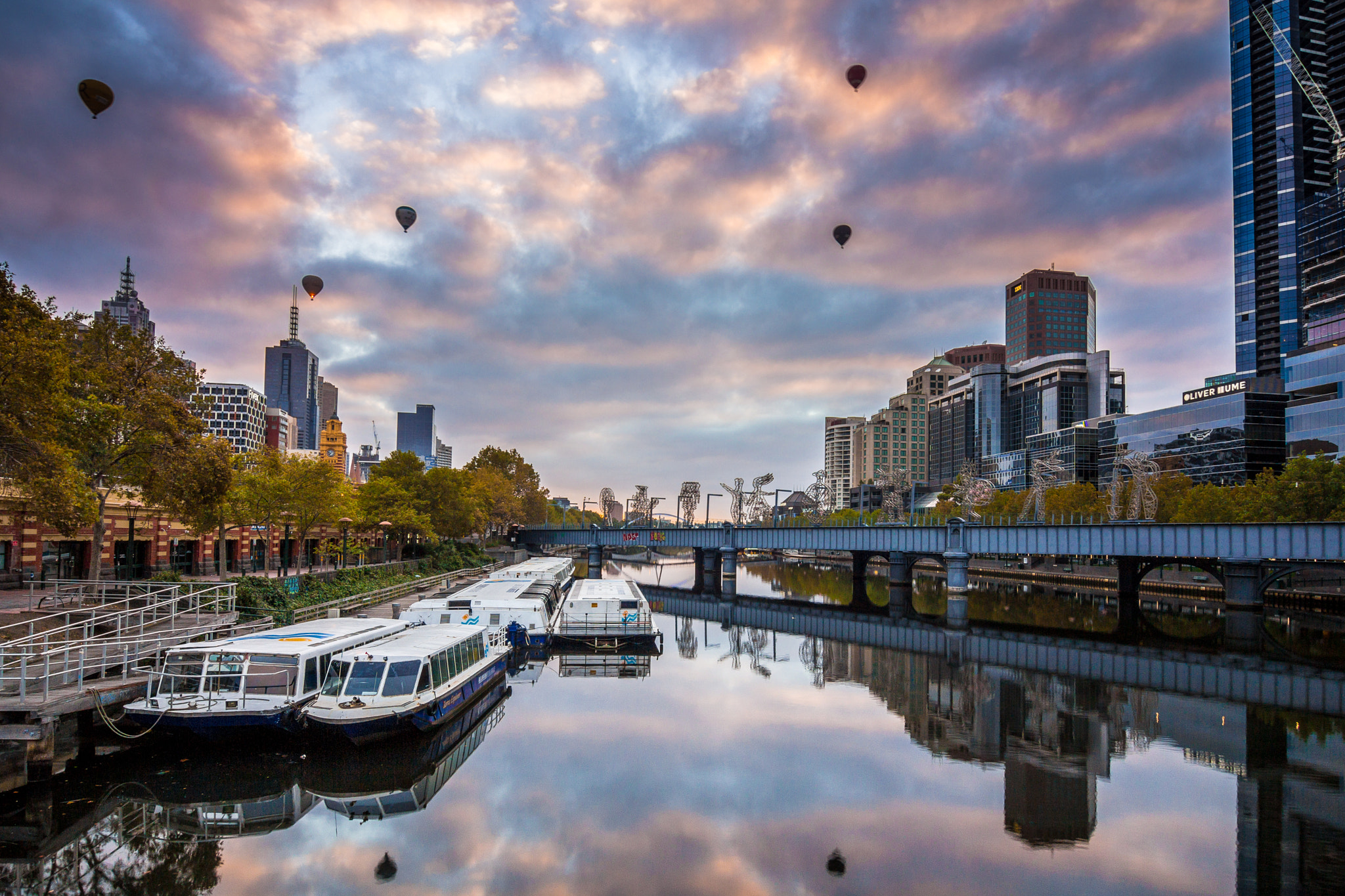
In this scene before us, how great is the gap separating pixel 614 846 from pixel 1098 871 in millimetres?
12711

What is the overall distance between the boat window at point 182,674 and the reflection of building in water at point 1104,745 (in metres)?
26.6

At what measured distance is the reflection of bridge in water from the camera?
2289cm

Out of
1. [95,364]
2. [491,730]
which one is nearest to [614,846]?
[491,730]

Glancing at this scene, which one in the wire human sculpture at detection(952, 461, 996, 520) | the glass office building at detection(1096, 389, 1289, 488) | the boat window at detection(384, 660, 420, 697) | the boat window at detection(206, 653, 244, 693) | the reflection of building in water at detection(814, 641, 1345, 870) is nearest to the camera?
the reflection of building in water at detection(814, 641, 1345, 870)

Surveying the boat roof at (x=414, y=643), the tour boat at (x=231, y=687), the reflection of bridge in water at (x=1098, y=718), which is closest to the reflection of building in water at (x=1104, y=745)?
the reflection of bridge in water at (x=1098, y=718)

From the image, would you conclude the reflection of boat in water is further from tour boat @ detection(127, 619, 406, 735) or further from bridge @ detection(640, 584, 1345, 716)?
bridge @ detection(640, 584, 1345, 716)

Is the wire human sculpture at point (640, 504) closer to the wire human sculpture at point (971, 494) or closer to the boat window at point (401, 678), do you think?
the wire human sculpture at point (971, 494)

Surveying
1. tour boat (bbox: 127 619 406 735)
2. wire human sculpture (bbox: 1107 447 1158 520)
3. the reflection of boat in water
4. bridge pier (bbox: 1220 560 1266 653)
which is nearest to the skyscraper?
wire human sculpture (bbox: 1107 447 1158 520)

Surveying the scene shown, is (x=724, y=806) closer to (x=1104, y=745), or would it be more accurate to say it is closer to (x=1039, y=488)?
(x=1104, y=745)

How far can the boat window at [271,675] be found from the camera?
86.3 ft

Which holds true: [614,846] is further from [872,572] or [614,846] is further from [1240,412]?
[1240,412]

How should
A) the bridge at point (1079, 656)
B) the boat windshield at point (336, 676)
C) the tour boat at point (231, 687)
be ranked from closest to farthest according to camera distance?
the tour boat at point (231, 687)
the boat windshield at point (336, 676)
the bridge at point (1079, 656)

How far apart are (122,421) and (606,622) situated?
96.6 feet

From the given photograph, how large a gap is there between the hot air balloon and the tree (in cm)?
1060
